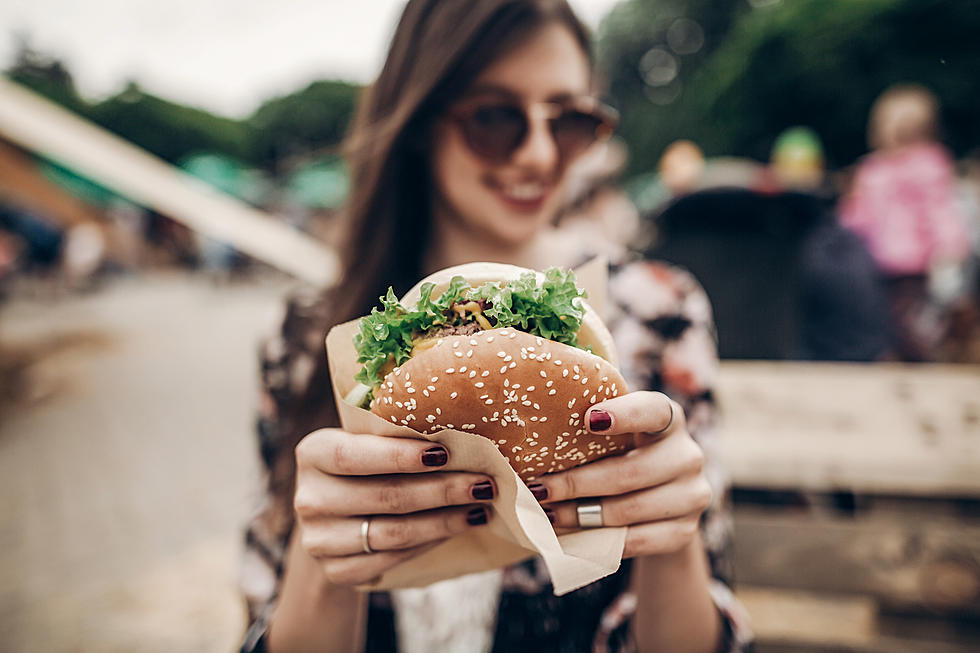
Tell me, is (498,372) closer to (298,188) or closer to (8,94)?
(8,94)

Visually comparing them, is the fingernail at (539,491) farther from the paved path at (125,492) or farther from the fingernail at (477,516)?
the paved path at (125,492)

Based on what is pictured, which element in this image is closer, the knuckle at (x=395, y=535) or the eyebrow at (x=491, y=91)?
the knuckle at (x=395, y=535)

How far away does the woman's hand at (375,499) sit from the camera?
1.10 meters

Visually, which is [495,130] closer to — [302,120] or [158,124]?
[158,124]

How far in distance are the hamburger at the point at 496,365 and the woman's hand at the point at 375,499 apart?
0.29 ft

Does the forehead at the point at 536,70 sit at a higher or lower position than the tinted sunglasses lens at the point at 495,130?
higher

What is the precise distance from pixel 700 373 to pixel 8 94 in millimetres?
6339

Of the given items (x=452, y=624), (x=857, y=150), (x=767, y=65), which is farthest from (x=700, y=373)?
(x=767, y=65)

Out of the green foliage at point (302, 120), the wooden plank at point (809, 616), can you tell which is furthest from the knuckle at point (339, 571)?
the green foliage at point (302, 120)

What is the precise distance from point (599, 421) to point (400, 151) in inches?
46.4

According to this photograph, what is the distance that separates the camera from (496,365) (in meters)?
A: 1.09

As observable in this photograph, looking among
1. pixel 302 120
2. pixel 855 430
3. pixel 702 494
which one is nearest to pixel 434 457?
pixel 702 494

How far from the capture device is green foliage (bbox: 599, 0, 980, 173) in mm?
15305

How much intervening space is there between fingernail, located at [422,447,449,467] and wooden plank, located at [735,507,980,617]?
2152 mm
